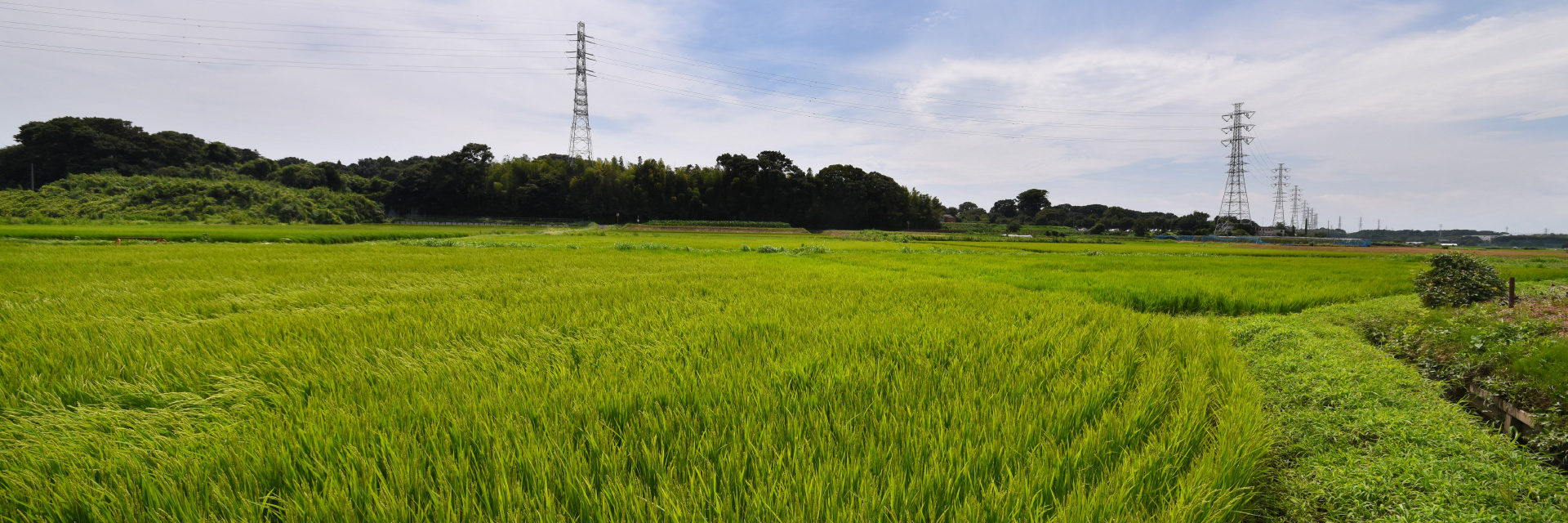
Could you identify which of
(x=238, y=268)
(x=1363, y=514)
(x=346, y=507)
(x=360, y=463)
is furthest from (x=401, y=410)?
(x=238, y=268)

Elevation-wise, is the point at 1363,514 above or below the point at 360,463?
below

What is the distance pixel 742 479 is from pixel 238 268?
36.2 feet

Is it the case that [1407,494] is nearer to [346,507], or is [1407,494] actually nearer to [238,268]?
[346,507]

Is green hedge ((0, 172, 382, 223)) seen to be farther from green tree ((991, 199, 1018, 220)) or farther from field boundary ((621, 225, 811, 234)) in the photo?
green tree ((991, 199, 1018, 220))

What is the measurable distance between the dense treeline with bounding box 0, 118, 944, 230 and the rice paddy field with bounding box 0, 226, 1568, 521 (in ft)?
166

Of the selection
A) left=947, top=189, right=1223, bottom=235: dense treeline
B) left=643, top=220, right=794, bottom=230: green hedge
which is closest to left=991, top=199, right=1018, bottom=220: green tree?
left=947, top=189, right=1223, bottom=235: dense treeline

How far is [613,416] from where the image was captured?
2.14 m

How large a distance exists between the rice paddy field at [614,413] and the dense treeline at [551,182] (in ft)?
166

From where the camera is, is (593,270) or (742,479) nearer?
(742,479)

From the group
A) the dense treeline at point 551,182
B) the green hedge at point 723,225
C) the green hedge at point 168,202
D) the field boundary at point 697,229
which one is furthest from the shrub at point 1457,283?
the green hedge at point 168,202

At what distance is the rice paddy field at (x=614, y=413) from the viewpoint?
4.64 ft

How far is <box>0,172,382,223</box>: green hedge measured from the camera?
3797 cm

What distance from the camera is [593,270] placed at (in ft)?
30.4

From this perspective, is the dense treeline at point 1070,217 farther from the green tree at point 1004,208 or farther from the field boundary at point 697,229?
the field boundary at point 697,229
